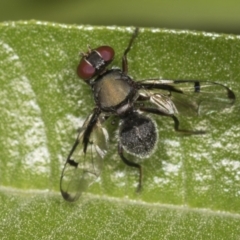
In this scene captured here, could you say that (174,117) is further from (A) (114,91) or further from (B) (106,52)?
(B) (106,52)

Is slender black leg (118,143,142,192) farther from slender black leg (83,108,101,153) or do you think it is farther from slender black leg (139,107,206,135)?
slender black leg (139,107,206,135)

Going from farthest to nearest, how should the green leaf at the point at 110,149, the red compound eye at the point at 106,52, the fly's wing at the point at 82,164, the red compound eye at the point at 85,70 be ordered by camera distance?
1. the red compound eye at the point at 85,70
2. the red compound eye at the point at 106,52
3. the fly's wing at the point at 82,164
4. the green leaf at the point at 110,149

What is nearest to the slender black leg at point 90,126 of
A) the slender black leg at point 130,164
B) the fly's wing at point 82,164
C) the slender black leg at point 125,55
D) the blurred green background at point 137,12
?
the fly's wing at point 82,164

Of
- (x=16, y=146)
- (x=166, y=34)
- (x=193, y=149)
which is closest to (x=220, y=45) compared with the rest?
(x=166, y=34)

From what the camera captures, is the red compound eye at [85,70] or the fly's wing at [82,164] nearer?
the fly's wing at [82,164]

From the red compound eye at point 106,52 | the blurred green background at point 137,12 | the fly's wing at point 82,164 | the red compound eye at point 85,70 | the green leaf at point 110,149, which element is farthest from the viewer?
the blurred green background at point 137,12

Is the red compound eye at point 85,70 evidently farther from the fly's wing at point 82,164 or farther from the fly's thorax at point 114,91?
the fly's wing at point 82,164

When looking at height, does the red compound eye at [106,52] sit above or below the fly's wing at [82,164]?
above
